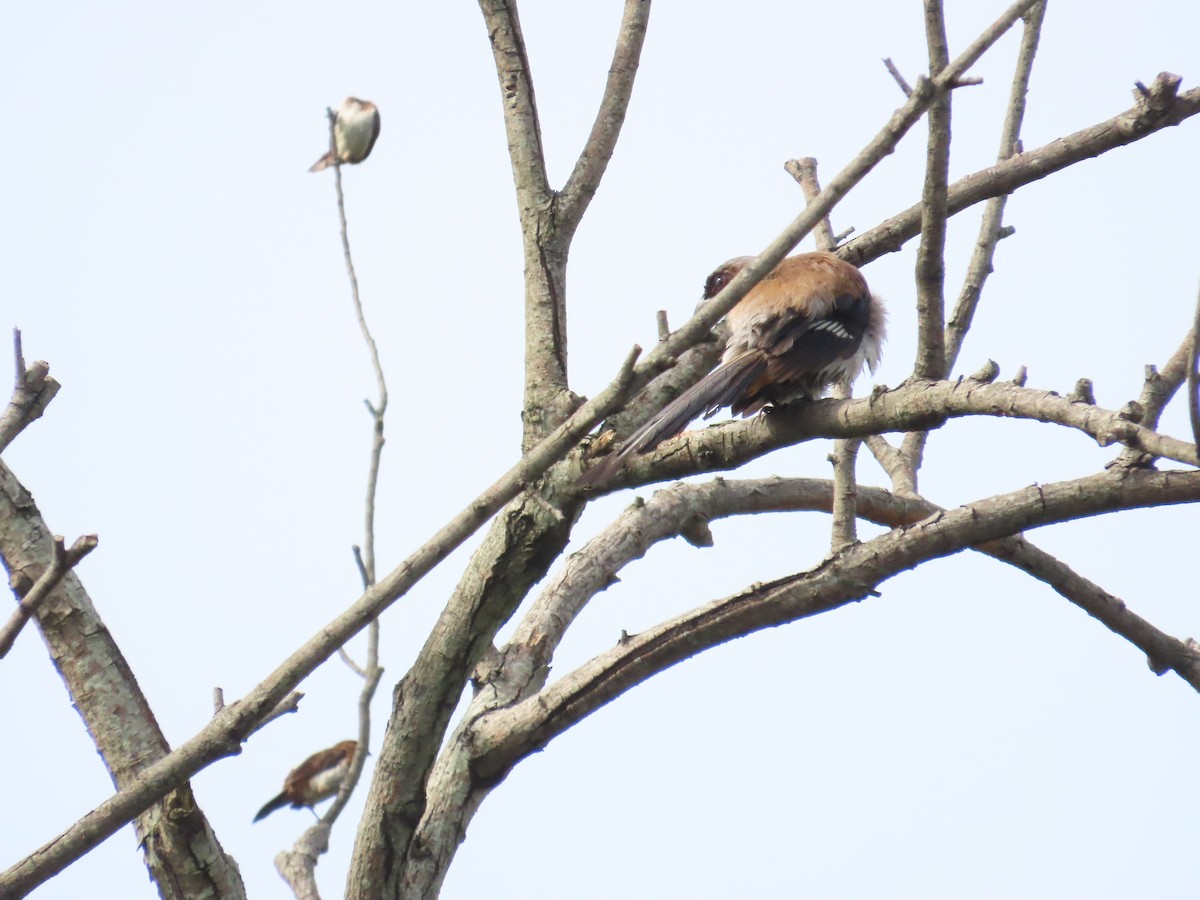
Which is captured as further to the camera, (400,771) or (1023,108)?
(1023,108)

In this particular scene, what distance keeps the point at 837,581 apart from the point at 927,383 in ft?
1.59

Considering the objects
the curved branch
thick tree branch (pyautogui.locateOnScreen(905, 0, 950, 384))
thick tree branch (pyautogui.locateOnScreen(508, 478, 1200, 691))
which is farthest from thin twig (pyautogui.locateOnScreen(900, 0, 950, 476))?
thick tree branch (pyautogui.locateOnScreen(508, 478, 1200, 691))

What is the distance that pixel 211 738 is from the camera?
224 centimetres

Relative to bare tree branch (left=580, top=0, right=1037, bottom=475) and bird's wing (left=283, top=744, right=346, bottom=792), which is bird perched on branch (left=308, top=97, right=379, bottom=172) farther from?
bare tree branch (left=580, top=0, right=1037, bottom=475)

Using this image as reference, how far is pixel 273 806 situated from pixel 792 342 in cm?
636

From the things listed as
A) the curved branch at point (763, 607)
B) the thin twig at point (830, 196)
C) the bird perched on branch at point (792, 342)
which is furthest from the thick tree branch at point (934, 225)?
the bird perched on branch at point (792, 342)

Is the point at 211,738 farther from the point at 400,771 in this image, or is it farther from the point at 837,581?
the point at 837,581

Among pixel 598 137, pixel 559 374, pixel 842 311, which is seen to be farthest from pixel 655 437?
pixel 842 311

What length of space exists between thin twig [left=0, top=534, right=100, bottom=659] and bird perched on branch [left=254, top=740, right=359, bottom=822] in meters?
6.10

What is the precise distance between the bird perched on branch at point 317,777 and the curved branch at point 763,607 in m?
5.29

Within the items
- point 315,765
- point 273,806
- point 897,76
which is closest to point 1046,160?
point 897,76

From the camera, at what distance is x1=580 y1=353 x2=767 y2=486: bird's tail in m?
2.85

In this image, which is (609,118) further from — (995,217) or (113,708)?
(113,708)

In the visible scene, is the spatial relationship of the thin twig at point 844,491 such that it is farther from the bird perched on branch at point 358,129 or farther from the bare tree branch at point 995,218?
the bird perched on branch at point 358,129
